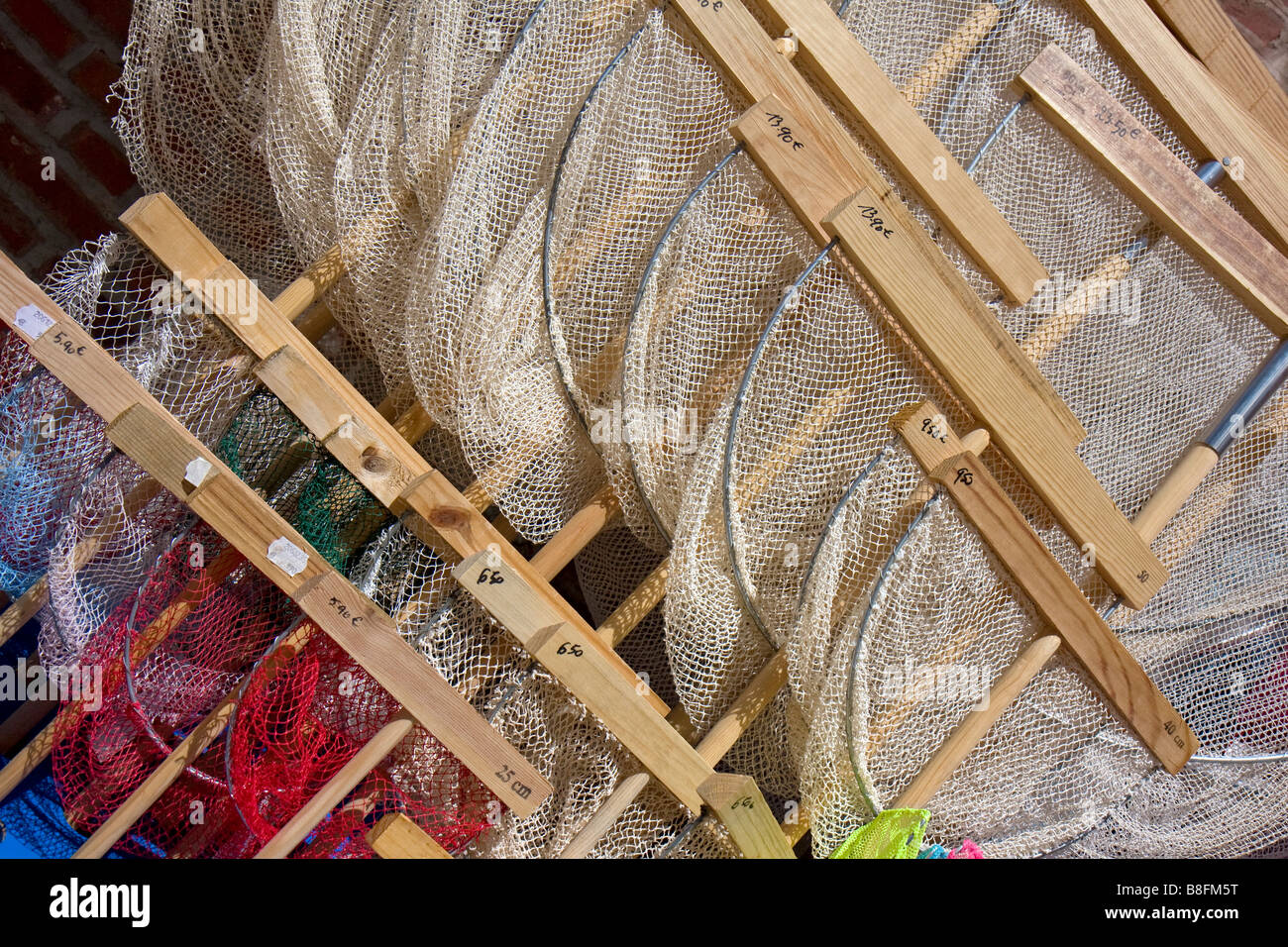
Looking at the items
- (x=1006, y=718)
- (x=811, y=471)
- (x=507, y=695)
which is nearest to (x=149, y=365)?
(x=507, y=695)

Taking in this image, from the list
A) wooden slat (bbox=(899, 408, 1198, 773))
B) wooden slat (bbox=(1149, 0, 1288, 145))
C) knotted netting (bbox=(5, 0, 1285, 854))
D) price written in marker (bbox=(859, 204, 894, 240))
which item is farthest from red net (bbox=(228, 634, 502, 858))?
wooden slat (bbox=(1149, 0, 1288, 145))

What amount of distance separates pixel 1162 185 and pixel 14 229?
1.78 m

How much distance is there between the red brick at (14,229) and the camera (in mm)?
1922

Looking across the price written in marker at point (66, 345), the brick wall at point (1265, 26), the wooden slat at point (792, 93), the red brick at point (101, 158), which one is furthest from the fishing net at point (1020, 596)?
the red brick at point (101, 158)

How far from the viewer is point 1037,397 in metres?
1.35

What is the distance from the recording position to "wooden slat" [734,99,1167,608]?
1.30m

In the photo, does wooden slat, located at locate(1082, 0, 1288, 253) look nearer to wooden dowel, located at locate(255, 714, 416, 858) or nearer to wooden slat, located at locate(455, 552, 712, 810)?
wooden slat, located at locate(455, 552, 712, 810)

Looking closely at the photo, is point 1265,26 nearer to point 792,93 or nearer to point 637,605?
point 792,93

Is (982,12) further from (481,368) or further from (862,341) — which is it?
(481,368)

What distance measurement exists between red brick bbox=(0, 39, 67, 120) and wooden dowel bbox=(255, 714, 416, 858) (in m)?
1.33

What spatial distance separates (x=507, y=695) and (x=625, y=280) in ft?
1.72

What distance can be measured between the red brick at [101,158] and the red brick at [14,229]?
132 mm

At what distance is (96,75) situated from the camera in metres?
1.95

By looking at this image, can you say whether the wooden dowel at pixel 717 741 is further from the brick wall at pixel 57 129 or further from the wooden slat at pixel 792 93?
the brick wall at pixel 57 129
